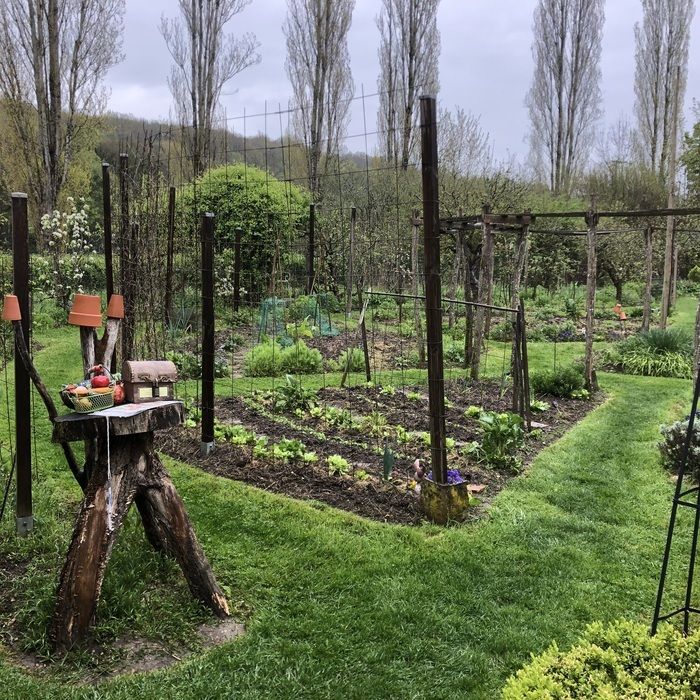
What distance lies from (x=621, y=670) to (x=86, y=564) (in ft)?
7.10

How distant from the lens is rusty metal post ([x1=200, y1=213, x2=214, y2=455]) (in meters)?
5.00

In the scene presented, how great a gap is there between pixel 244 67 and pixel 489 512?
770 inches

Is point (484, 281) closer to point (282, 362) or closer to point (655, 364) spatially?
point (282, 362)

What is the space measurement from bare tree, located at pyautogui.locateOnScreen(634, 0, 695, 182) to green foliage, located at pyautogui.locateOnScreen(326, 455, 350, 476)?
812 inches

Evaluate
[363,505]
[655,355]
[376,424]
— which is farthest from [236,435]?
[655,355]

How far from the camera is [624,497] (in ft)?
15.8

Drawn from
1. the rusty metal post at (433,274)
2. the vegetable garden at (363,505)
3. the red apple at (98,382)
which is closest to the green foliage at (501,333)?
the vegetable garden at (363,505)

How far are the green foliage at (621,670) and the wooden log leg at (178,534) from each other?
1552mm

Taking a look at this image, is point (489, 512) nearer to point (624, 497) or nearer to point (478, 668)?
point (624, 497)

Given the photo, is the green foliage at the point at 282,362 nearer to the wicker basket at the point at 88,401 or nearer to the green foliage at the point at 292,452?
the green foliage at the point at 292,452

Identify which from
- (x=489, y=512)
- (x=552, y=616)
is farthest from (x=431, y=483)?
(x=552, y=616)

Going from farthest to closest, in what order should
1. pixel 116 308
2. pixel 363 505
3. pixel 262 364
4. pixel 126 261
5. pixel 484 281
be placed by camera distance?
pixel 262 364
pixel 484 281
pixel 126 261
pixel 363 505
pixel 116 308

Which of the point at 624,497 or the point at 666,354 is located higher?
the point at 666,354

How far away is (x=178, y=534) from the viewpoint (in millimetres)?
3047
